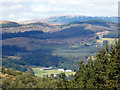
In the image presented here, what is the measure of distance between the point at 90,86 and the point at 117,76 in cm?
562

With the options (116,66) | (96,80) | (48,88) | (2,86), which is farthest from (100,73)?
(2,86)

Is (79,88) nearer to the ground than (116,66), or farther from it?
nearer to the ground

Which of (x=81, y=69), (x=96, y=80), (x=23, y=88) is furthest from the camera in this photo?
(x=81, y=69)

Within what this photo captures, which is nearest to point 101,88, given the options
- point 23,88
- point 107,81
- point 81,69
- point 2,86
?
point 107,81

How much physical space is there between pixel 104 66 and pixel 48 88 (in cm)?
1313

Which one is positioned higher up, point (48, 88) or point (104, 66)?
point (104, 66)

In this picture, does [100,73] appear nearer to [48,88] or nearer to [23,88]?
[48,88]

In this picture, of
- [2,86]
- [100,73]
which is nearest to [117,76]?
[100,73]

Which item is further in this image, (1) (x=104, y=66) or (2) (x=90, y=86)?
(1) (x=104, y=66)

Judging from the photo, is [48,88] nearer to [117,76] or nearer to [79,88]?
[79,88]

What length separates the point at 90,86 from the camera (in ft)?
157

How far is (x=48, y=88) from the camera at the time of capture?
48.9m

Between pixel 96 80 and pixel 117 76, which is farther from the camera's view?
pixel 96 80

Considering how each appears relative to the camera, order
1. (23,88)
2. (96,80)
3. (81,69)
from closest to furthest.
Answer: (23,88) < (96,80) < (81,69)
